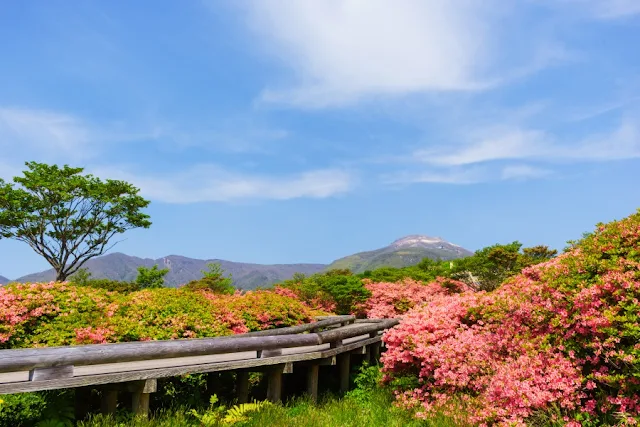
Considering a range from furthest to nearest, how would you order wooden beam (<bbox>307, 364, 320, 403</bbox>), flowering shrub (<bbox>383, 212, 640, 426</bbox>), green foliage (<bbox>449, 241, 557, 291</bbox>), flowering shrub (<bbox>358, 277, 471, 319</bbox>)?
green foliage (<bbox>449, 241, 557, 291</bbox>) → flowering shrub (<bbox>358, 277, 471, 319</bbox>) → wooden beam (<bbox>307, 364, 320, 403</bbox>) → flowering shrub (<bbox>383, 212, 640, 426</bbox>)

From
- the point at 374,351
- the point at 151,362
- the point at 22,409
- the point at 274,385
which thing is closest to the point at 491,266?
the point at 374,351

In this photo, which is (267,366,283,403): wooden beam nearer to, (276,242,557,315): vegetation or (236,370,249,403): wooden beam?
(236,370,249,403): wooden beam

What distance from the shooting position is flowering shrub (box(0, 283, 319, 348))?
10.7m

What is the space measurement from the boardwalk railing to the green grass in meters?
0.42

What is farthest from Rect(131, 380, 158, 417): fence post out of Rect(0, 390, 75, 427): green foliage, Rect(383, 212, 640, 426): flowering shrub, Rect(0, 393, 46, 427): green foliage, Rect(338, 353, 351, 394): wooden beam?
Rect(338, 353, 351, 394): wooden beam

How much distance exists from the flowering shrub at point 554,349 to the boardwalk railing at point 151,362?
6.92ft

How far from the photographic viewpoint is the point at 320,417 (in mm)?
8891

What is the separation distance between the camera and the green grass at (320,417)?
749cm

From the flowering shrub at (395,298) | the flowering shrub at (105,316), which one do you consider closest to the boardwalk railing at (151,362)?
the flowering shrub at (105,316)

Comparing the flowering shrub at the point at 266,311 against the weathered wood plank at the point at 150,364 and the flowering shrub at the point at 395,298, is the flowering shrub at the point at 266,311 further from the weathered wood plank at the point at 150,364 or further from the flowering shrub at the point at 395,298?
the flowering shrub at the point at 395,298

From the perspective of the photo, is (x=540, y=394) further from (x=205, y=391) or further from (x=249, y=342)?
(x=205, y=391)

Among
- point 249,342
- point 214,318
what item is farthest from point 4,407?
point 214,318

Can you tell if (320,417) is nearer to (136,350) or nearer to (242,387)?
(242,387)

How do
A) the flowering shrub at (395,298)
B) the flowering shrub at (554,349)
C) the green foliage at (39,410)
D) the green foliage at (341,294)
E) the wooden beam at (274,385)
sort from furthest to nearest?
the green foliage at (341,294), the flowering shrub at (395,298), the wooden beam at (274,385), the green foliage at (39,410), the flowering shrub at (554,349)
